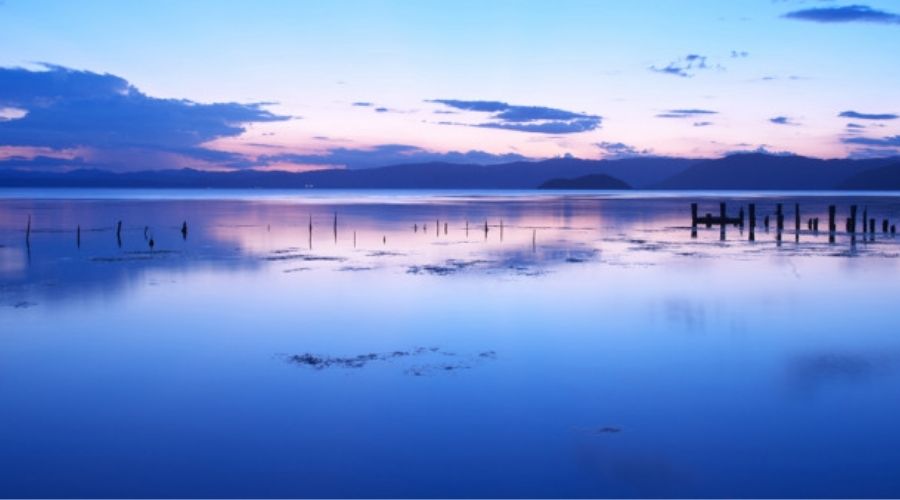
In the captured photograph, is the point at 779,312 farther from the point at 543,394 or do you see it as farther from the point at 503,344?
the point at 543,394

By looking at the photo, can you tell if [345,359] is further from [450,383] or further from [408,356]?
[450,383]

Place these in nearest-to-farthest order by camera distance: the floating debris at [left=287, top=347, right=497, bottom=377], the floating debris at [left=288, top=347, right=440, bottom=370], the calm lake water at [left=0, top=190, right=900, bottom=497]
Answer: the calm lake water at [left=0, top=190, right=900, bottom=497], the floating debris at [left=287, top=347, right=497, bottom=377], the floating debris at [left=288, top=347, right=440, bottom=370]

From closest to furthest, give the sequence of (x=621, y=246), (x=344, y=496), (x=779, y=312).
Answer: (x=344, y=496)
(x=779, y=312)
(x=621, y=246)

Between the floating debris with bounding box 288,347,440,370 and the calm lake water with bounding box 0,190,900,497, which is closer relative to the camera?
the calm lake water with bounding box 0,190,900,497

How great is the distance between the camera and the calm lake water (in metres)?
8.66

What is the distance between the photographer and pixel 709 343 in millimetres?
15375

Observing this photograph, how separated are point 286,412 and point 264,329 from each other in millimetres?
6294

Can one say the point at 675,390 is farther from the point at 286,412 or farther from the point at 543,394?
the point at 286,412

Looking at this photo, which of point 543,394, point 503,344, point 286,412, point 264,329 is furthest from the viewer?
point 264,329

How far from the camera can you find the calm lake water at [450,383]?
8656 mm

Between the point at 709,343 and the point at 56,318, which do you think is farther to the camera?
the point at 56,318

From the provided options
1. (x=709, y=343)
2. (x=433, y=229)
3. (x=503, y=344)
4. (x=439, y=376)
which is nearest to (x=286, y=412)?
(x=439, y=376)

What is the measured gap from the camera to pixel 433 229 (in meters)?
51.2

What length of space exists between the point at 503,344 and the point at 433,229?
3612 centimetres
